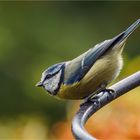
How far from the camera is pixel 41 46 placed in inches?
173

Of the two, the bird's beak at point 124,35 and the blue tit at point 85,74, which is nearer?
the bird's beak at point 124,35

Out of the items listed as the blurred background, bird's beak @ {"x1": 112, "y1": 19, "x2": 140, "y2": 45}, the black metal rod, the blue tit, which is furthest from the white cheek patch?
the blurred background

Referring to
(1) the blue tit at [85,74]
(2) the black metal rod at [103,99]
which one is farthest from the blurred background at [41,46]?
(2) the black metal rod at [103,99]

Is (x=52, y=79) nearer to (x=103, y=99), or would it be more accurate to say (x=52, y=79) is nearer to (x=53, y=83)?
(x=53, y=83)

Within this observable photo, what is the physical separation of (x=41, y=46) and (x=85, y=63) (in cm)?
240

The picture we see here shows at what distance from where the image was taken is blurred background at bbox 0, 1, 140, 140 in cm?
380

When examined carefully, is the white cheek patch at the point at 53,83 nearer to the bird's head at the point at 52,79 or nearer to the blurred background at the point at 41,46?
the bird's head at the point at 52,79

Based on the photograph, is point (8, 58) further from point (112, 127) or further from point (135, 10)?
point (112, 127)

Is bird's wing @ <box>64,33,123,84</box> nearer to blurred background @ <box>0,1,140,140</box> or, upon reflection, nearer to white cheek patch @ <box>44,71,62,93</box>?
white cheek patch @ <box>44,71,62,93</box>

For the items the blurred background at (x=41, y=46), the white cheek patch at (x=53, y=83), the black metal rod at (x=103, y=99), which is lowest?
the black metal rod at (x=103, y=99)

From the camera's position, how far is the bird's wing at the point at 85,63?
2028 mm

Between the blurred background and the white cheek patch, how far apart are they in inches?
49.7

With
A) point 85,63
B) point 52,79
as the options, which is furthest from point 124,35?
point 52,79

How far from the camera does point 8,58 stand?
430 centimetres
